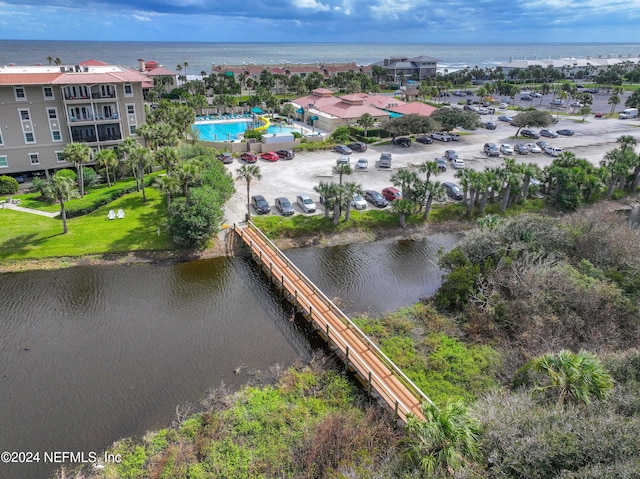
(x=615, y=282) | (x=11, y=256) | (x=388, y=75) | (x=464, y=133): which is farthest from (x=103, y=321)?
(x=388, y=75)

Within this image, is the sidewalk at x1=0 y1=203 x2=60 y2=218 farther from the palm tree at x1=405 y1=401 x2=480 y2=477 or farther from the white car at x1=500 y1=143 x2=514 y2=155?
the white car at x1=500 y1=143 x2=514 y2=155

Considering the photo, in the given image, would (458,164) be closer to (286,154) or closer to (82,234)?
(286,154)

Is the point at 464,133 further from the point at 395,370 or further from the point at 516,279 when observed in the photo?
the point at 395,370

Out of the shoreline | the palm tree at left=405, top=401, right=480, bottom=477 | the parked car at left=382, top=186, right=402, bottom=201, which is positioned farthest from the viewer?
the parked car at left=382, top=186, right=402, bottom=201

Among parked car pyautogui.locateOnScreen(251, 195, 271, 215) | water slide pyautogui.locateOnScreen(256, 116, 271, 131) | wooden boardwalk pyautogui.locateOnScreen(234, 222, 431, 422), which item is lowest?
wooden boardwalk pyautogui.locateOnScreen(234, 222, 431, 422)

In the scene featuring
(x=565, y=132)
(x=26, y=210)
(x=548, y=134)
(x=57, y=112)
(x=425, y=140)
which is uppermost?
(x=57, y=112)

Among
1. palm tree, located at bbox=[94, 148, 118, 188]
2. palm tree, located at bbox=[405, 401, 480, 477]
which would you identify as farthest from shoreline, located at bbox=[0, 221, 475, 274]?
palm tree, located at bbox=[405, 401, 480, 477]

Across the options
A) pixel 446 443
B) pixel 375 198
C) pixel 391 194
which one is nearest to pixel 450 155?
pixel 391 194
